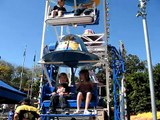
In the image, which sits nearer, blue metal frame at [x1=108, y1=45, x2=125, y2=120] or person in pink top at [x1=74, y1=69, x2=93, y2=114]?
person in pink top at [x1=74, y1=69, x2=93, y2=114]

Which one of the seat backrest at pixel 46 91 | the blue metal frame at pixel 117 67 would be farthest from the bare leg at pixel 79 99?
the blue metal frame at pixel 117 67

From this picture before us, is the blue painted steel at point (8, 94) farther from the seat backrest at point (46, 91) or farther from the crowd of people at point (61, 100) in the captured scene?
the crowd of people at point (61, 100)

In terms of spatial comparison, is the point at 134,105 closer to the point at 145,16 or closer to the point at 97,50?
the point at 145,16

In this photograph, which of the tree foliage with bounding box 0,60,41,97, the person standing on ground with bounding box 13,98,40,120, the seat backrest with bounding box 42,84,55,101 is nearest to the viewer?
the person standing on ground with bounding box 13,98,40,120

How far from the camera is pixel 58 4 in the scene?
34.6ft

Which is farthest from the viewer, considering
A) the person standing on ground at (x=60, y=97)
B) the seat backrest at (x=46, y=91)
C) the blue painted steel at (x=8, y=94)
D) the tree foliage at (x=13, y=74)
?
the tree foliage at (x=13, y=74)

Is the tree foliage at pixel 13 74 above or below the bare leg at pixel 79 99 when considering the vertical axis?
above

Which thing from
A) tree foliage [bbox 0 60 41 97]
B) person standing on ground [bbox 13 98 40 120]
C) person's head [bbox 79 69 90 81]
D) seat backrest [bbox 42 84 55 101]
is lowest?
person standing on ground [bbox 13 98 40 120]

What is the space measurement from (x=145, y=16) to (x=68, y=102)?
8.90 metres

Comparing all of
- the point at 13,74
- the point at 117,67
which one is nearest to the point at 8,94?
the point at 117,67

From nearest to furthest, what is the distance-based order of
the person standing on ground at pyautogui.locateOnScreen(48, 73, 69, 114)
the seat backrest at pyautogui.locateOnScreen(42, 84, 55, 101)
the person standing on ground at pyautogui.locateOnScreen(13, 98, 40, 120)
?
the person standing on ground at pyautogui.locateOnScreen(13, 98, 40, 120)
the person standing on ground at pyautogui.locateOnScreen(48, 73, 69, 114)
the seat backrest at pyautogui.locateOnScreen(42, 84, 55, 101)

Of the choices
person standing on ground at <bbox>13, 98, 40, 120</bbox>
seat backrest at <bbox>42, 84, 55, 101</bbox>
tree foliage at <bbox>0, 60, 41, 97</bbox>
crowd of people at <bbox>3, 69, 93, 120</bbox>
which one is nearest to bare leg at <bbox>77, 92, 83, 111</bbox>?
crowd of people at <bbox>3, 69, 93, 120</bbox>

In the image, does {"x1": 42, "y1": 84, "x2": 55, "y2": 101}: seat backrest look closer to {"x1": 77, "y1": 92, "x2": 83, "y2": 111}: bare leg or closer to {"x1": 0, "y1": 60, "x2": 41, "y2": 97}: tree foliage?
{"x1": 77, "y1": 92, "x2": 83, "y2": 111}: bare leg

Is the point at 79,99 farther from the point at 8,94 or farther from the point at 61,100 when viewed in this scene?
the point at 8,94
